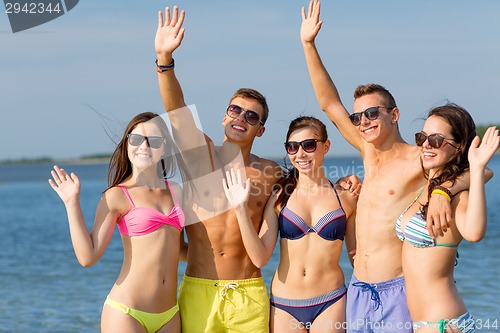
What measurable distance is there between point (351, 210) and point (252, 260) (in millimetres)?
936

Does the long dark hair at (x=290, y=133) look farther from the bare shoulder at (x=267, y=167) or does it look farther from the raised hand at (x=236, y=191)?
the raised hand at (x=236, y=191)

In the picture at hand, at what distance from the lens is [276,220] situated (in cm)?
565

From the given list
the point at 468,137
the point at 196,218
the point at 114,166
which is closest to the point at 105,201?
the point at 114,166

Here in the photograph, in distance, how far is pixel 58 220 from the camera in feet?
94.8

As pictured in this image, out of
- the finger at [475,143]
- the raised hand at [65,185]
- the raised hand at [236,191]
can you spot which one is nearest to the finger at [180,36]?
the raised hand at [236,191]

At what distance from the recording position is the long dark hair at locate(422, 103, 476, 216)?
16.5ft

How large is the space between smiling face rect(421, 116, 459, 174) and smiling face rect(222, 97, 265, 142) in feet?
4.86

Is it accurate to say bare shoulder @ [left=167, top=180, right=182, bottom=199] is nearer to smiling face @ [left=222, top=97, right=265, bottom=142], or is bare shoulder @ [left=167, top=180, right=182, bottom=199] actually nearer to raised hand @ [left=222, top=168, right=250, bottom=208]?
raised hand @ [left=222, top=168, right=250, bottom=208]

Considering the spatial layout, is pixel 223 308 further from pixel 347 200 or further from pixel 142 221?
pixel 347 200

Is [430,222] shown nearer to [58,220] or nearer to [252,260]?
[252,260]

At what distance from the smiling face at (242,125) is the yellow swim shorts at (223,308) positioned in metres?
1.20

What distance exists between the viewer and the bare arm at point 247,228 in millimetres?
5305

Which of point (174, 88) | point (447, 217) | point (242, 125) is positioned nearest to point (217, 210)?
point (242, 125)

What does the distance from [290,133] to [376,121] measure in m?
0.70
